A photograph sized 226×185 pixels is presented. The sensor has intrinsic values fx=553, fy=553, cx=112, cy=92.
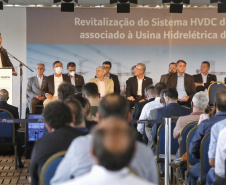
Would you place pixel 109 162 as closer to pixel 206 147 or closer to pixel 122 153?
pixel 122 153

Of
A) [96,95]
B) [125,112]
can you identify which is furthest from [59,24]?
[125,112]

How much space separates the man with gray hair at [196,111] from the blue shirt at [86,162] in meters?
2.99

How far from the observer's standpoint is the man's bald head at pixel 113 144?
5.33ft

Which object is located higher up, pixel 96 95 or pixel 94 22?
pixel 94 22

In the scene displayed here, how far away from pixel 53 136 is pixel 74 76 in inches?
346

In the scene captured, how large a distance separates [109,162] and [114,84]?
10.2 metres

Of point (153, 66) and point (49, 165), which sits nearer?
point (49, 165)

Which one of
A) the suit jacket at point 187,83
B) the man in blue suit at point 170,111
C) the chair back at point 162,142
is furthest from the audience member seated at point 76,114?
the suit jacket at point 187,83

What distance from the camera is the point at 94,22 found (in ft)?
43.1

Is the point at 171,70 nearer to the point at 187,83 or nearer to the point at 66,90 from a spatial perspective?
the point at 187,83

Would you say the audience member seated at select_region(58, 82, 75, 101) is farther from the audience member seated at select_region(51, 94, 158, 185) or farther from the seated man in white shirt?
the seated man in white shirt

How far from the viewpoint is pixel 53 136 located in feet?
10.0

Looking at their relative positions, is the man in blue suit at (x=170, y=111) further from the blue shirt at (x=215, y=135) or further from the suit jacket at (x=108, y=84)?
the suit jacket at (x=108, y=84)

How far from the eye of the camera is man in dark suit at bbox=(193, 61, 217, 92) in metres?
12.1
